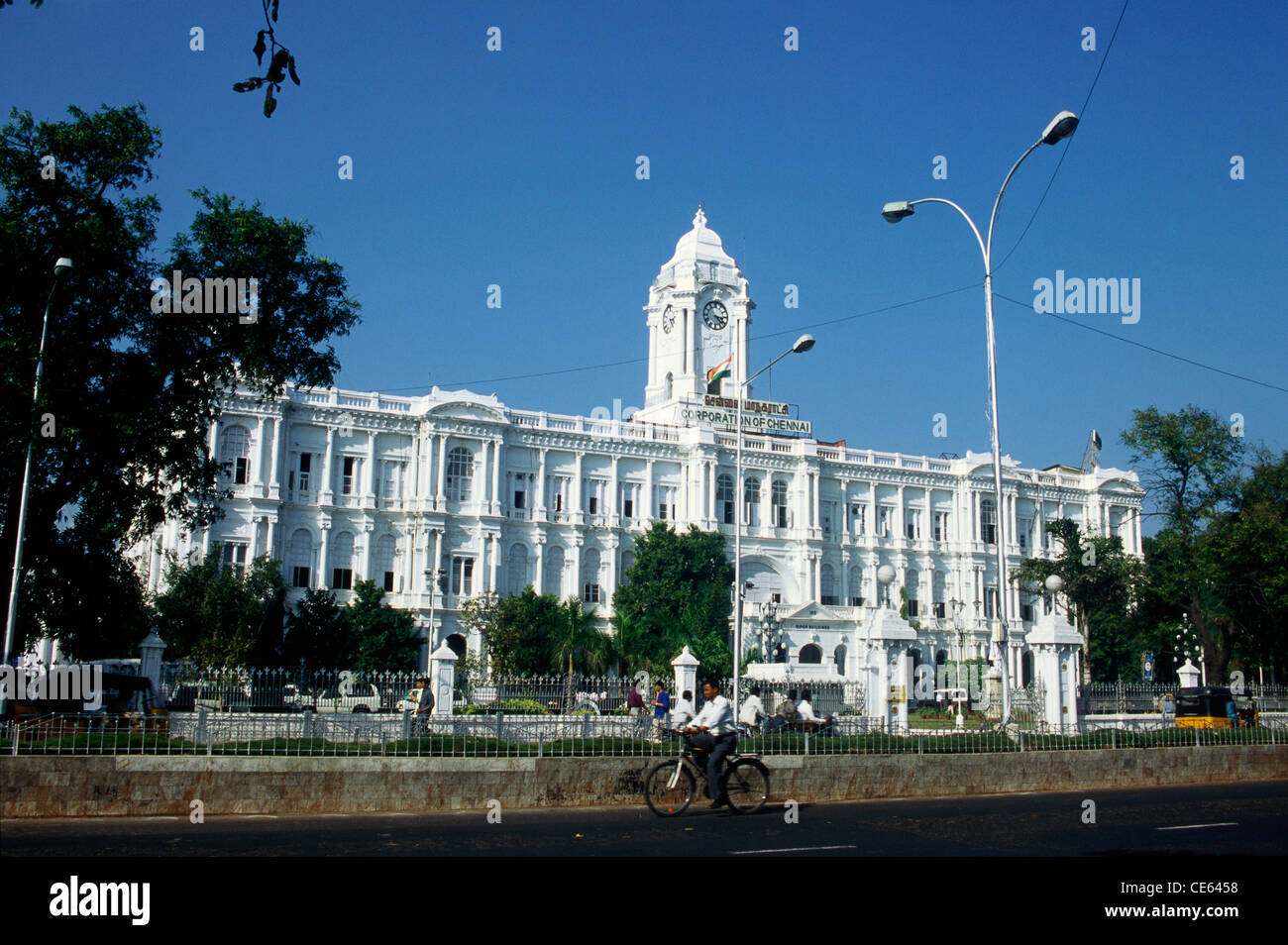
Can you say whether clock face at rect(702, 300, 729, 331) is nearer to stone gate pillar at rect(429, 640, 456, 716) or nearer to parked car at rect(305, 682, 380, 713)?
parked car at rect(305, 682, 380, 713)

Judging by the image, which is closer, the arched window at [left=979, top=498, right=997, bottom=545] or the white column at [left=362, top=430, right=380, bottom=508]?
the white column at [left=362, top=430, right=380, bottom=508]

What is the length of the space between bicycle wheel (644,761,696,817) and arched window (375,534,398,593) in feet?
123

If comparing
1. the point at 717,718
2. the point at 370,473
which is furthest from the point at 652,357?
the point at 717,718

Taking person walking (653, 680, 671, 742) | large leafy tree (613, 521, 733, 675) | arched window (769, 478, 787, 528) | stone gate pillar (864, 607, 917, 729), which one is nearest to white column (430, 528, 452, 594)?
large leafy tree (613, 521, 733, 675)

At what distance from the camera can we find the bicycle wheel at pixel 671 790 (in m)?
12.8

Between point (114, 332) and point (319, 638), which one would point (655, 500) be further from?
point (114, 332)

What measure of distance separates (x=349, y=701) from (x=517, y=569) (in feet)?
76.3

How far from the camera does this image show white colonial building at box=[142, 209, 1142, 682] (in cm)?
4806

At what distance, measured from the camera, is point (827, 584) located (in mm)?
59469

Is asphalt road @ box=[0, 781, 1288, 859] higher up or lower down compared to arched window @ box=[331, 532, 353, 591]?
lower down

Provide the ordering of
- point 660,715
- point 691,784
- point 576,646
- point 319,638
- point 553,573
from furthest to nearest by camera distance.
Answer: point 553,573
point 576,646
point 319,638
point 660,715
point 691,784

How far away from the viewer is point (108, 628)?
35.7 metres
